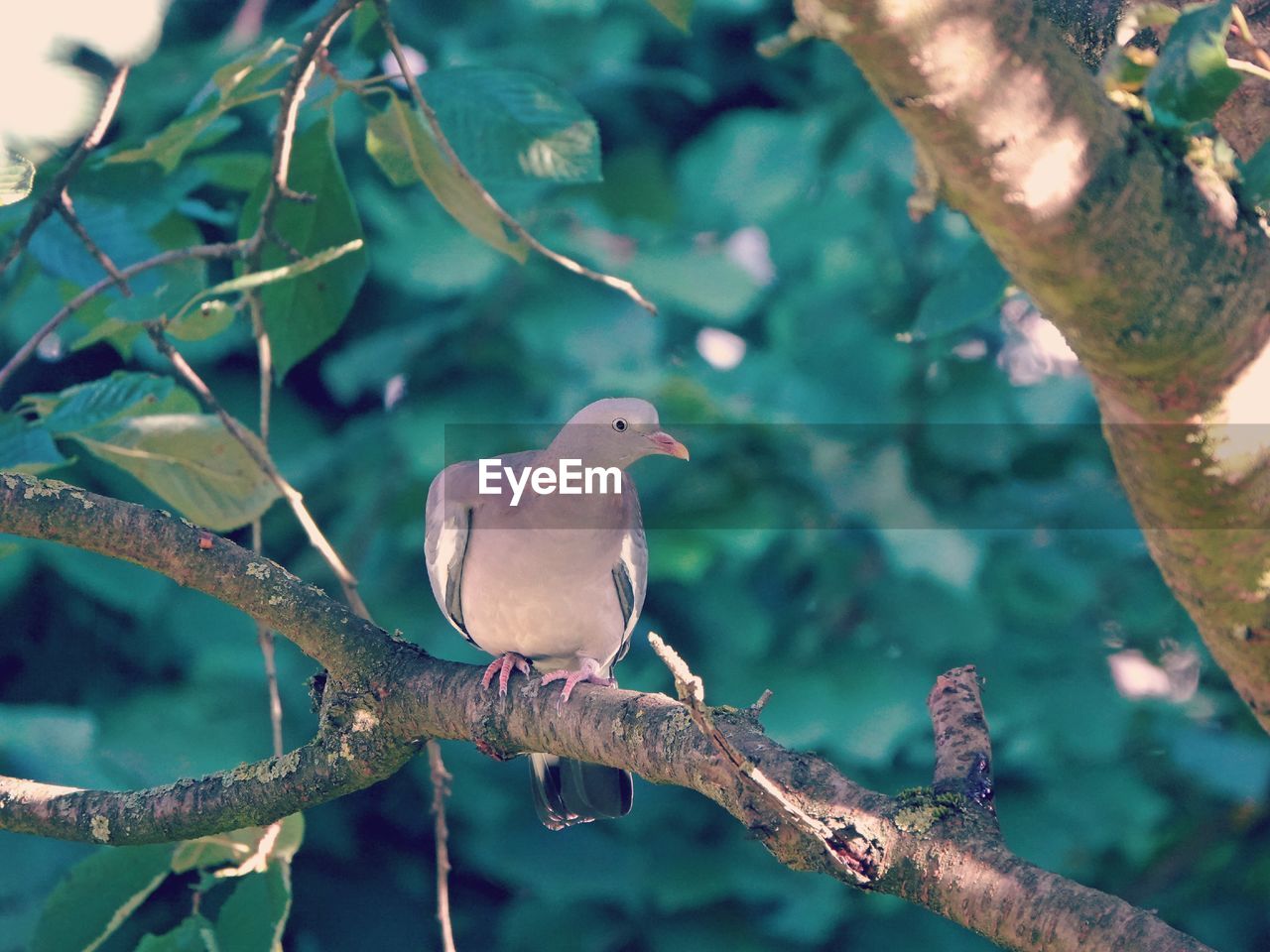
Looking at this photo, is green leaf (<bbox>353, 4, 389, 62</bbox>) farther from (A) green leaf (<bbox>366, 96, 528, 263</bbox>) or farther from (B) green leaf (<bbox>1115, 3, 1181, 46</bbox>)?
(B) green leaf (<bbox>1115, 3, 1181, 46</bbox>)

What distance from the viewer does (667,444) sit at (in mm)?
1818

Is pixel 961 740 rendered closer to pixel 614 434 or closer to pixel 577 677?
pixel 577 677

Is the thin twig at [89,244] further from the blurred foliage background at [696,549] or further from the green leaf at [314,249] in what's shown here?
the blurred foliage background at [696,549]

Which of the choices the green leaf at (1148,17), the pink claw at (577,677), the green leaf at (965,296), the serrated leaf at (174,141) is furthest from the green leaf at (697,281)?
the green leaf at (1148,17)

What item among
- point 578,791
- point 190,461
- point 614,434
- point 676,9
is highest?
point 676,9

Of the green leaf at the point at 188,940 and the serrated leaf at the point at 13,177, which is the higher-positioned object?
the serrated leaf at the point at 13,177

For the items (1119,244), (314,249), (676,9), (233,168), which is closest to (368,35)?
(233,168)

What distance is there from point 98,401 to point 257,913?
598mm

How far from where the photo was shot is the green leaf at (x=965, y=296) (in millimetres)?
1422

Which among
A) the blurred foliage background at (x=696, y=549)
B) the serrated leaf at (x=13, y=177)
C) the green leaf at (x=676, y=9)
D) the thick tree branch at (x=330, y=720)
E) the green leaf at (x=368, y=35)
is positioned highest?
the green leaf at (x=676, y=9)

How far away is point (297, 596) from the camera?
4.23 feet

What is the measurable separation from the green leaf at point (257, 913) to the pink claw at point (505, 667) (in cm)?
33

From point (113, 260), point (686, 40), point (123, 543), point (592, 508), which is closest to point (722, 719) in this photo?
point (123, 543)

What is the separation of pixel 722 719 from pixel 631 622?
0.81 meters
